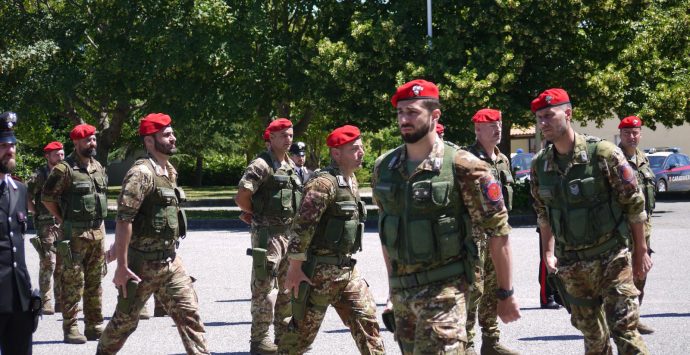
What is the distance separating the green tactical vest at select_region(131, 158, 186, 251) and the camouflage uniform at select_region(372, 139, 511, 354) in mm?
2344

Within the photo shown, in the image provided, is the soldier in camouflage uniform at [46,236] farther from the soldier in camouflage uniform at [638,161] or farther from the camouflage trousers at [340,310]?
the soldier in camouflage uniform at [638,161]

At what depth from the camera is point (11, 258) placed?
18.4 ft

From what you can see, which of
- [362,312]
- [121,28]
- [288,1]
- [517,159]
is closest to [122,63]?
[121,28]

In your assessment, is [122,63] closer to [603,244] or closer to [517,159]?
[517,159]

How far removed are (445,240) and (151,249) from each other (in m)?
2.75

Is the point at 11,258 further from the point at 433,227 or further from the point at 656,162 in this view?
the point at 656,162

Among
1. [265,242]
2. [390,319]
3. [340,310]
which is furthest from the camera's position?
[265,242]

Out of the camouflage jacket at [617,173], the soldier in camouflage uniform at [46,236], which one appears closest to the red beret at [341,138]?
the camouflage jacket at [617,173]

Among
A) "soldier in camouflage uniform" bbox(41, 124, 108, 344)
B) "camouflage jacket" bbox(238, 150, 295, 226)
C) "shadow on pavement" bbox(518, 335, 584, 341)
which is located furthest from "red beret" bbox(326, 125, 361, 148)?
"soldier in camouflage uniform" bbox(41, 124, 108, 344)

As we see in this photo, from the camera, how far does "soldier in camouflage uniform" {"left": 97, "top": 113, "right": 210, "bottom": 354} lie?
652 centimetres

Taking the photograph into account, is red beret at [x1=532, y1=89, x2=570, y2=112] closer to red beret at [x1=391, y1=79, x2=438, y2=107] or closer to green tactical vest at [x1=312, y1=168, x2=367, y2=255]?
red beret at [x1=391, y1=79, x2=438, y2=107]

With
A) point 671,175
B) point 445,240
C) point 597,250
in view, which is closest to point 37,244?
point 597,250

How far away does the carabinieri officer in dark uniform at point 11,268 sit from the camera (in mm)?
5516

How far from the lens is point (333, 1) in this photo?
1007 inches
